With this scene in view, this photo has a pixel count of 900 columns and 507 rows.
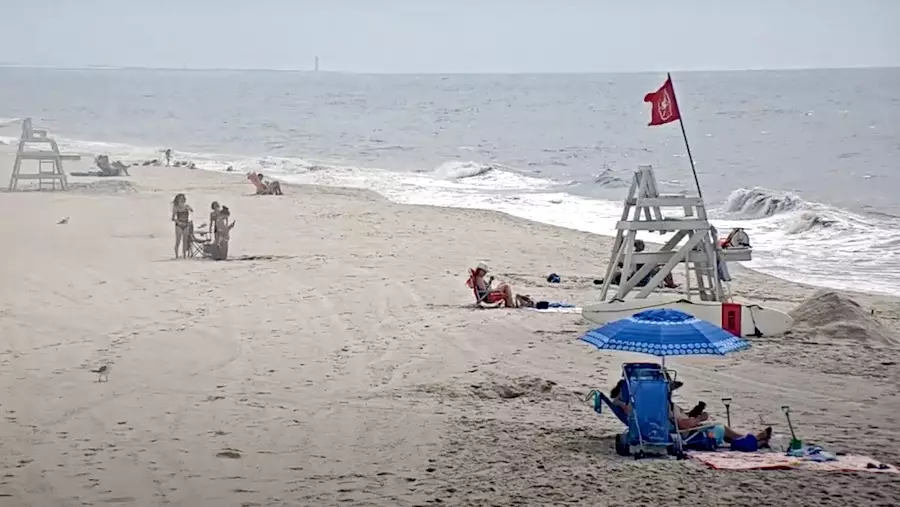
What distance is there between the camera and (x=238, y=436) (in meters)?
7.32

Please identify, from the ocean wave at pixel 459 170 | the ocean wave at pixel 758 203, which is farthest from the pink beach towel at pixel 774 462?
the ocean wave at pixel 459 170

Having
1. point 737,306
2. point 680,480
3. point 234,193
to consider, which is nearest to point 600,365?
point 737,306

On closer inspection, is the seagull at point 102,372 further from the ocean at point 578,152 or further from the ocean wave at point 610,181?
the ocean wave at point 610,181

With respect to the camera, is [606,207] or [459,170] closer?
[606,207]

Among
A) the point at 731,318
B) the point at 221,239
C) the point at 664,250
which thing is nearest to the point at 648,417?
the point at 731,318

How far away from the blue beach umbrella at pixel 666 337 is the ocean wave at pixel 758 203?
1846cm

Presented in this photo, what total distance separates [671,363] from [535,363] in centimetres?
108

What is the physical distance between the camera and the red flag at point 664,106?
35.9 ft

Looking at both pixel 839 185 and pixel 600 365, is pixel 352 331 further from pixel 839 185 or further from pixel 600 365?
pixel 839 185

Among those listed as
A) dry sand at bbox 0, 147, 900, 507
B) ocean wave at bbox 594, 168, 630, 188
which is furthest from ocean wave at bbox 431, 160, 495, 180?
dry sand at bbox 0, 147, 900, 507

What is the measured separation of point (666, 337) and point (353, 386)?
8.82 ft

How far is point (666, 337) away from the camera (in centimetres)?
693

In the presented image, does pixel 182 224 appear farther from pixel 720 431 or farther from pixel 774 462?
pixel 774 462

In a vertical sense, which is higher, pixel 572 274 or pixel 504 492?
pixel 572 274
